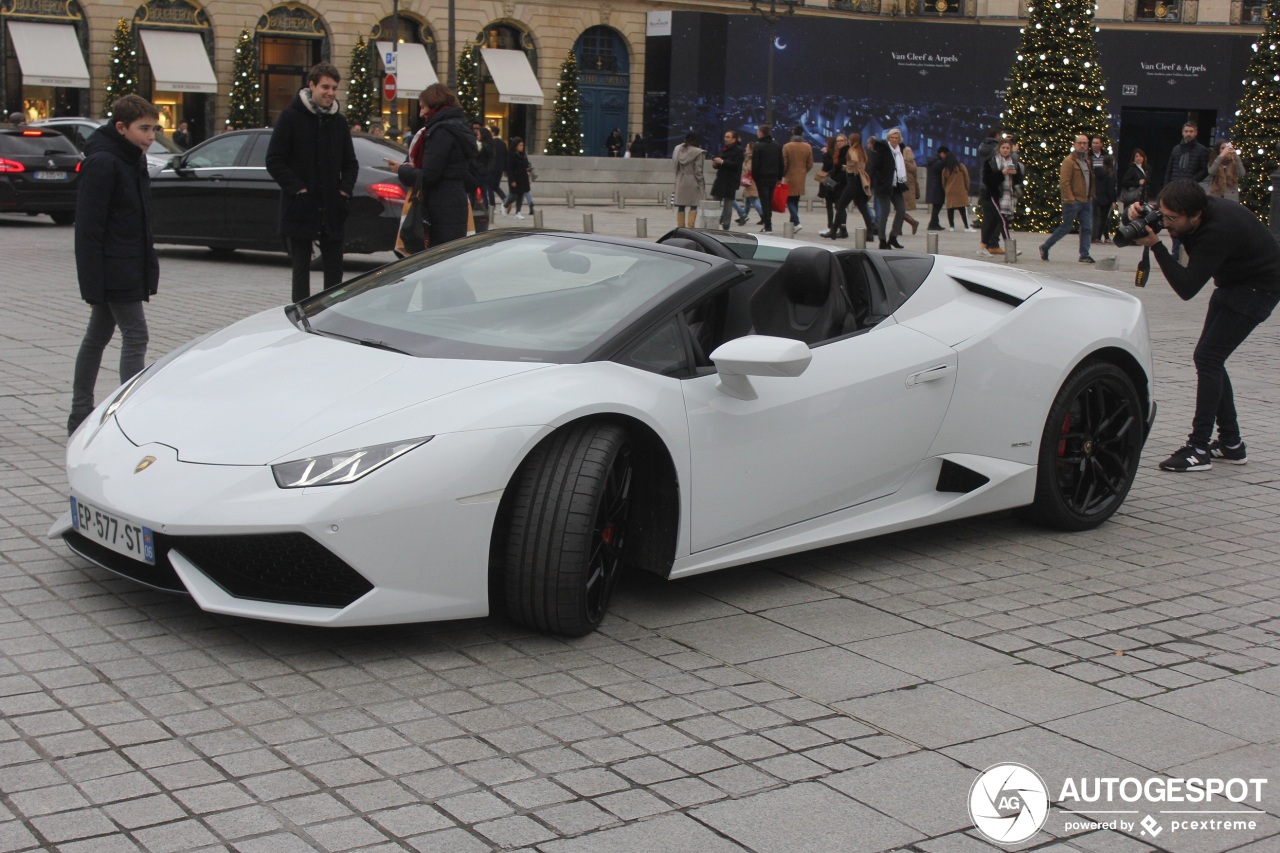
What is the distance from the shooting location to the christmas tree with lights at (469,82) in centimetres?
4547

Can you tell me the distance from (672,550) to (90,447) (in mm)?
1961

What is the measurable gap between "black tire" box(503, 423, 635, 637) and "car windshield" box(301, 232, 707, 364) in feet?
1.25

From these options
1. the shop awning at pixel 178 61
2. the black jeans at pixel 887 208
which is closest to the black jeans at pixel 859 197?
the black jeans at pixel 887 208

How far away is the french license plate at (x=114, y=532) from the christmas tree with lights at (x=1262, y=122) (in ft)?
78.3

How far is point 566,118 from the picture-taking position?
47.3m

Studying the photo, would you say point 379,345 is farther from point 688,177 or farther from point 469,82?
point 469,82

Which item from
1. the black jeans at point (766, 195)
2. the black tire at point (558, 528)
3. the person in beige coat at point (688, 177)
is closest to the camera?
the black tire at point (558, 528)

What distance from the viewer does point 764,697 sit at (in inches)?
170

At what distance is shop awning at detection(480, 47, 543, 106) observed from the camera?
47.9 metres

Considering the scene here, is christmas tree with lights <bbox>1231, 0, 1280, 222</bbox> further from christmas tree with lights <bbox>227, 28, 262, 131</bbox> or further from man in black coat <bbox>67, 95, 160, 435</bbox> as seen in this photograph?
christmas tree with lights <bbox>227, 28, 262, 131</bbox>

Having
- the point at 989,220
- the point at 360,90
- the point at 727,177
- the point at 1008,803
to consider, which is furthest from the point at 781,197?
the point at 1008,803

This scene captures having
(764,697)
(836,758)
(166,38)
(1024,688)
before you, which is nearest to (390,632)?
(764,697)

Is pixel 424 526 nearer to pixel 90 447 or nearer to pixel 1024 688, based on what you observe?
pixel 90 447

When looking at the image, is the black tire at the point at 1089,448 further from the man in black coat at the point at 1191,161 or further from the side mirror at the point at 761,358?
the man in black coat at the point at 1191,161
